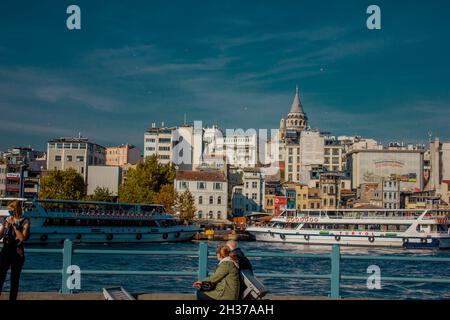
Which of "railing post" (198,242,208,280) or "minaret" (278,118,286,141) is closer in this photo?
"railing post" (198,242,208,280)

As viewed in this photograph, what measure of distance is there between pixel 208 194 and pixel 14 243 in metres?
70.6

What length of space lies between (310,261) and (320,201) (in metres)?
49.2

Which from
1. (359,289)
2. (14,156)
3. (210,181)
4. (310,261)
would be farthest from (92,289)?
(14,156)

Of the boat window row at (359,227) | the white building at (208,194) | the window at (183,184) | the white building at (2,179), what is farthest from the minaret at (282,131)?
the boat window row at (359,227)

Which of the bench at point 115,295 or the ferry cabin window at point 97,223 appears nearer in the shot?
the bench at point 115,295

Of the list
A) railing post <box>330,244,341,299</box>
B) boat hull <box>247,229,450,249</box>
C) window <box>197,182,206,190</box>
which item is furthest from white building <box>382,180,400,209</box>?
railing post <box>330,244,341,299</box>

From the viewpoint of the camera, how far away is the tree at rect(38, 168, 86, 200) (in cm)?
7300

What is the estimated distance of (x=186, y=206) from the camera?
71.7 meters

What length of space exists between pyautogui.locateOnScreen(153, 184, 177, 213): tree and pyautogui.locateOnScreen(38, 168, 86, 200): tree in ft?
33.4

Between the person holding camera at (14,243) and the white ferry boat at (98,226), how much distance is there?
40.1m

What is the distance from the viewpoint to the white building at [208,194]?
7881 cm

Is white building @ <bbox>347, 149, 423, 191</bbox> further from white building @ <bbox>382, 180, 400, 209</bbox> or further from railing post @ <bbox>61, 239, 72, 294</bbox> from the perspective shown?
railing post @ <bbox>61, 239, 72, 294</bbox>

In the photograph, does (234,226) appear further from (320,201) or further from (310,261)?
(310,261)

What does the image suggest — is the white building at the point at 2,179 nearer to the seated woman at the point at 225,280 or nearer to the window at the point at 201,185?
the window at the point at 201,185
